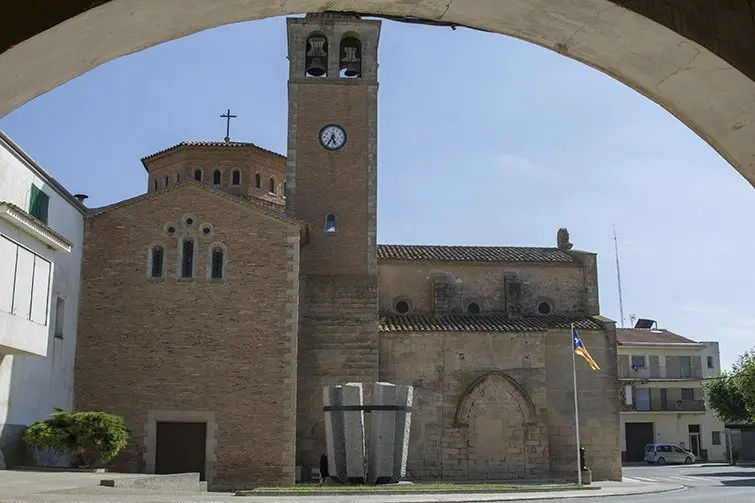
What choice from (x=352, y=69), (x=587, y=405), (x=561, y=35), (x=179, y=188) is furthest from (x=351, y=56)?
(x=561, y=35)

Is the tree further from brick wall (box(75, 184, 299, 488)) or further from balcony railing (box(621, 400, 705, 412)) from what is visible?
brick wall (box(75, 184, 299, 488))

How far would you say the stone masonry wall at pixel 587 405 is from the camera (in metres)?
30.0

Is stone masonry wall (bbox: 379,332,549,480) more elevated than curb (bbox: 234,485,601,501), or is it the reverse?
stone masonry wall (bbox: 379,332,549,480)

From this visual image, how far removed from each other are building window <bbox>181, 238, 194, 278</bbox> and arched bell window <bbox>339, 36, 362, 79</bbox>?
30.1 feet

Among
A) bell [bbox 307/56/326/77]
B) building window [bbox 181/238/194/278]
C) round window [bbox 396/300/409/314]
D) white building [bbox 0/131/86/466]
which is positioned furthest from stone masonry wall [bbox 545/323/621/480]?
white building [bbox 0/131/86/466]

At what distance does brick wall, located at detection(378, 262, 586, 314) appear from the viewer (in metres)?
32.7

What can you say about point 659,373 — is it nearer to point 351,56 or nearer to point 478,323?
point 478,323

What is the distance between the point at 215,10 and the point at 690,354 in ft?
190

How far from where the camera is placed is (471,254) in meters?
34.0

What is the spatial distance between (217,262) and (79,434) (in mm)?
7266

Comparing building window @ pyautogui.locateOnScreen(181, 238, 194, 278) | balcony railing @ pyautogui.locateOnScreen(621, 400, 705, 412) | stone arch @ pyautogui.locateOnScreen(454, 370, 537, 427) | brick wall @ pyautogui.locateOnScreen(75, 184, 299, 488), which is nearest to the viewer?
brick wall @ pyautogui.locateOnScreen(75, 184, 299, 488)

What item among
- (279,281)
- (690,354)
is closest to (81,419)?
(279,281)

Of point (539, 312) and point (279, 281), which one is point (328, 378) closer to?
point (279, 281)

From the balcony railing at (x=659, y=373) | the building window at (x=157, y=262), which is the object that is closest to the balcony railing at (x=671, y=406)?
the balcony railing at (x=659, y=373)
